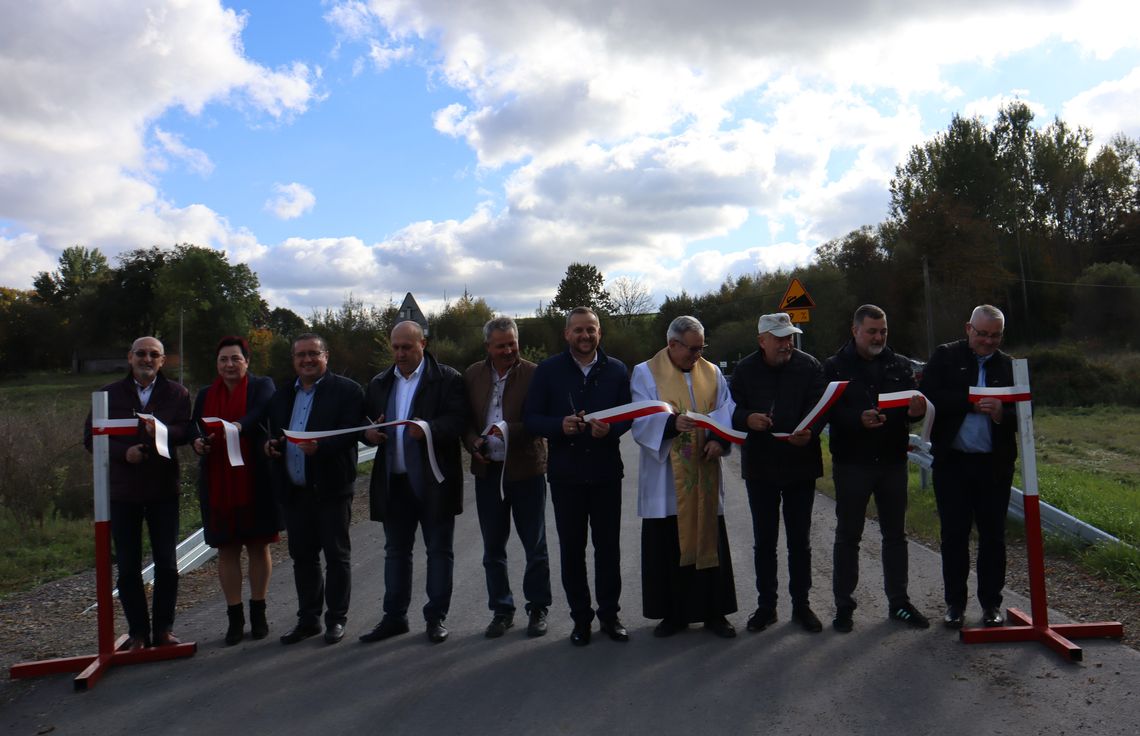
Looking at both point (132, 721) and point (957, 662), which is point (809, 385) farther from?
point (132, 721)

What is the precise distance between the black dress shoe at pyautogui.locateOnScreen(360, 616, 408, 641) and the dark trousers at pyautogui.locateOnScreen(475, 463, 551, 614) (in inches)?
25.1

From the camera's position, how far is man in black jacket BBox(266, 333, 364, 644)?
6.37 m

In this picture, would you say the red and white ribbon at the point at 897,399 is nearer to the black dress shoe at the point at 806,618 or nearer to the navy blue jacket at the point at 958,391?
the navy blue jacket at the point at 958,391

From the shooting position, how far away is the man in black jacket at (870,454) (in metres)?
6.18

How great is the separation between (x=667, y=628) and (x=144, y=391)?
4073mm

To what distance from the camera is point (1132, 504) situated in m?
9.88

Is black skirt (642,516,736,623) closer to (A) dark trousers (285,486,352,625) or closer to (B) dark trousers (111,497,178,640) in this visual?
(A) dark trousers (285,486,352,625)

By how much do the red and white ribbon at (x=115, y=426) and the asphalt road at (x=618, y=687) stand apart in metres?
1.56

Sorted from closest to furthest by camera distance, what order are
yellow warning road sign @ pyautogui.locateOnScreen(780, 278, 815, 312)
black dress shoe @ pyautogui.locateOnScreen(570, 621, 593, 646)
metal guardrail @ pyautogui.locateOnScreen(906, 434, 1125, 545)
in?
black dress shoe @ pyautogui.locateOnScreen(570, 621, 593, 646) < metal guardrail @ pyautogui.locateOnScreen(906, 434, 1125, 545) < yellow warning road sign @ pyautogui.locateOnScreen(780, 278, 815, 312)

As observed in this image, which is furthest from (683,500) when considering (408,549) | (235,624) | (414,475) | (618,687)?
(235,624)

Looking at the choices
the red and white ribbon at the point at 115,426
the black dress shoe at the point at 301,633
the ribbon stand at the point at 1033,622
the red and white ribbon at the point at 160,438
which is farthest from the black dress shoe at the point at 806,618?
the red and white ribbon at the point at 115,426

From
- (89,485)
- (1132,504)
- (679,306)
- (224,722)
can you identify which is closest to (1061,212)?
(679,306)

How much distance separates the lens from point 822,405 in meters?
6.11

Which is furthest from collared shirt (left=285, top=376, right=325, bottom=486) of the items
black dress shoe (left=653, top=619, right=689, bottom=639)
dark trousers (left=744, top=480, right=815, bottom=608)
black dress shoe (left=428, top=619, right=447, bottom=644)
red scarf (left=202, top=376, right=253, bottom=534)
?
dark trousers (left=744, top=480, right=815, bottom=608)
